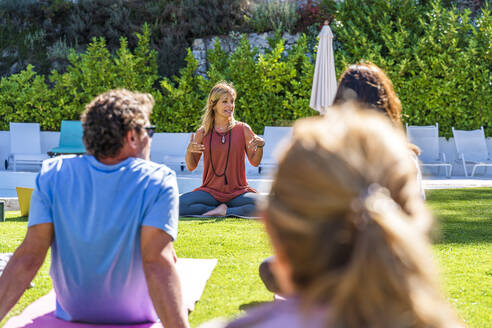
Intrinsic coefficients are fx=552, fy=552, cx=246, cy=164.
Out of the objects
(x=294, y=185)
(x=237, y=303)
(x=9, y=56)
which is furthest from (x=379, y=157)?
(x=9, y=56)

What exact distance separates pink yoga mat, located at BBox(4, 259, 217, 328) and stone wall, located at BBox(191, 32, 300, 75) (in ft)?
36.0

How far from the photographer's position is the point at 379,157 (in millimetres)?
1009

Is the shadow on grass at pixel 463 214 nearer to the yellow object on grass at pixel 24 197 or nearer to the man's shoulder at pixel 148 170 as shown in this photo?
the man's shoulder at pixel 148 170

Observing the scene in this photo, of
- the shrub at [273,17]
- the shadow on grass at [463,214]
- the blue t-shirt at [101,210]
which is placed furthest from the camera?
the shrub at [273,17]

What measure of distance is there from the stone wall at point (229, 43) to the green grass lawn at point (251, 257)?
8.04 meters

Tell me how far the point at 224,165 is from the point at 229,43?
351 inches

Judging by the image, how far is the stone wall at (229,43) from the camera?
47.8 ft

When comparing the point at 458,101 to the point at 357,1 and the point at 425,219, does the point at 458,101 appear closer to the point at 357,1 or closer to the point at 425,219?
the point at 357,1

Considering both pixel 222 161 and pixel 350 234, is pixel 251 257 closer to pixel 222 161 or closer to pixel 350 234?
pixel 222 161

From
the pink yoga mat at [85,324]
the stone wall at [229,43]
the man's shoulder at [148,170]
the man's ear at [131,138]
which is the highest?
the stone wall at [229,43]

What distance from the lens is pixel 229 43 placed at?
1489 cm

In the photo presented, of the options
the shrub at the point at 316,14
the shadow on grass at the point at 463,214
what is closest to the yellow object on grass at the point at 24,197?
the shadow on grass at the point at 463,214

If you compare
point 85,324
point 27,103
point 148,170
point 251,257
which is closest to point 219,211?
point 251,257

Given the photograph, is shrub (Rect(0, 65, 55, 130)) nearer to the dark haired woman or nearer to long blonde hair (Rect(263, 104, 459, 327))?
the dark haired woman
